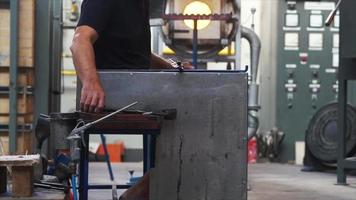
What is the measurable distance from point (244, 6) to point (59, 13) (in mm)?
4884

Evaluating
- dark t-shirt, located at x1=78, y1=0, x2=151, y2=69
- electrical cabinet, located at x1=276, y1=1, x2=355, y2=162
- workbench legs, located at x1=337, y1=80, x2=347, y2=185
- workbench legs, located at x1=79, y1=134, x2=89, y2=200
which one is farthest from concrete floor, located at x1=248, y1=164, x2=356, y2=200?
workbench legs, located at x1=79, y1=134, x2=89, y2=200

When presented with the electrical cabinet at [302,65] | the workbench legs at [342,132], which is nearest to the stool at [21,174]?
the workbench legs at [342,132]

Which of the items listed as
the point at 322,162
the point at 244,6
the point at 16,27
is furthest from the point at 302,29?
the point at 16,27

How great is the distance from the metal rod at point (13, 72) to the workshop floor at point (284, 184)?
1054mm

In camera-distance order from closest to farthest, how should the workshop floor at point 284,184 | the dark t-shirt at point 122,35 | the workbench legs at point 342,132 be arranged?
1. the dark t-shirt at point 122,35
2. the workshop floor at point 284,184
3. the workbench legs at point 342,132

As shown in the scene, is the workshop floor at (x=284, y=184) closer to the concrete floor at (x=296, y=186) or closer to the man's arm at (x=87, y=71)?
the concrete floor at (x=296, y=186)

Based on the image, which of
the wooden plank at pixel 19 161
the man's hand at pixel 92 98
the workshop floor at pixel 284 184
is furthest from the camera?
the workshop floor at pixel 284 184

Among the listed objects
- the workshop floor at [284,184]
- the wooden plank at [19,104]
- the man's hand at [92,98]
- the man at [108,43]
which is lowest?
the workshop floor at [284,184]

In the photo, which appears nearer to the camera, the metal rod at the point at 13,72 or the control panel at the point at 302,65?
the metal rod at the point at 13,72

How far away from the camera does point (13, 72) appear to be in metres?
5.80

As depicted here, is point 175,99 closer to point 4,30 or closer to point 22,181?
point 22,181

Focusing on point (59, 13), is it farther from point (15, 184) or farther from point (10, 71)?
point (15, 184)

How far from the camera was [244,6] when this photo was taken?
11234mm

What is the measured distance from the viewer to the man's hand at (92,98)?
2658 millimetres
